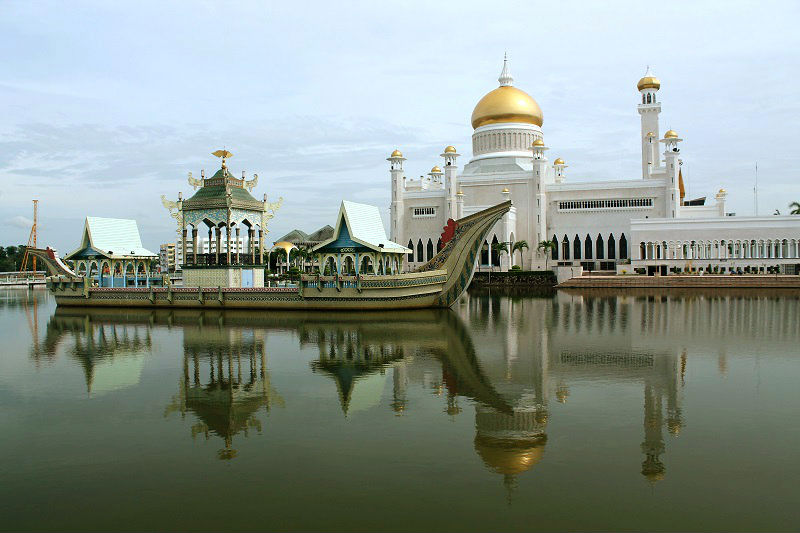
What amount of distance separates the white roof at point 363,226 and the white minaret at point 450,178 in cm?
2800

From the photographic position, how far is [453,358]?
47.4 feet

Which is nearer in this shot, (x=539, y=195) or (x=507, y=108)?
(x=539, y=195)

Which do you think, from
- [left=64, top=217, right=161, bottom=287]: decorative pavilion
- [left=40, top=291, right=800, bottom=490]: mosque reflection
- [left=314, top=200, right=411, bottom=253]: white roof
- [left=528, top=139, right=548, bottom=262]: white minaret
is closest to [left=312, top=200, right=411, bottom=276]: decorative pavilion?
[left=314, top=200, right=411, bottom=253]: white roof

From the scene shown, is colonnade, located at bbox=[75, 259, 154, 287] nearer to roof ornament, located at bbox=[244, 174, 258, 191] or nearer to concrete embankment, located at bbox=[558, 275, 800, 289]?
roof ornament, located at bbox=[244, 174, 258, 191]

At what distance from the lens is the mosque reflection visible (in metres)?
9.16

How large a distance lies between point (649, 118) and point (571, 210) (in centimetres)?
1135

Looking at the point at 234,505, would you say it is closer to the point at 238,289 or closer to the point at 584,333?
the point at 584,333

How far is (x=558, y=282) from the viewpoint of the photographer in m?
45.9

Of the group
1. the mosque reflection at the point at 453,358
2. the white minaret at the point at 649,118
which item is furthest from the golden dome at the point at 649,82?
the mosque reflection at the point at 453,358

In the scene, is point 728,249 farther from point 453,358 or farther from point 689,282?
point 453,358

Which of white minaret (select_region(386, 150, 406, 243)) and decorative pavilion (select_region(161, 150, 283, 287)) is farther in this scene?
white minaret (select_region(386, 150, 406, 243))

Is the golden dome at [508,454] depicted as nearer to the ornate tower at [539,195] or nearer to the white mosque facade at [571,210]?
the white mosque facade at [571,210]

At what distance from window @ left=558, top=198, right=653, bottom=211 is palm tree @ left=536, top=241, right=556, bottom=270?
3.53m

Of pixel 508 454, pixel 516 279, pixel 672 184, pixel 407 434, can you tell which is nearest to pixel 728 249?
pixel 672 184
